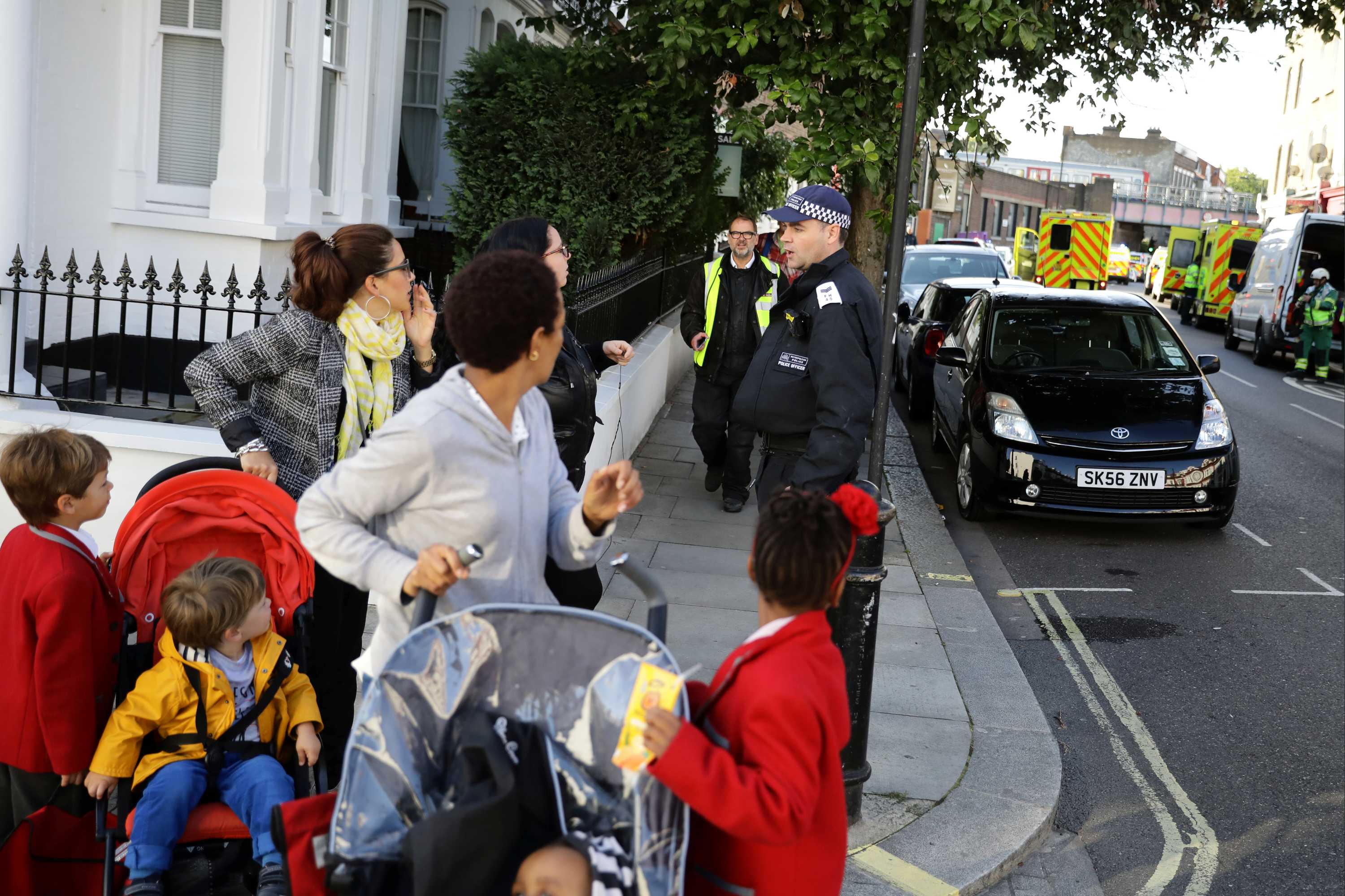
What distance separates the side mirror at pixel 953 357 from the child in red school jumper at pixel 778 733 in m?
7.98

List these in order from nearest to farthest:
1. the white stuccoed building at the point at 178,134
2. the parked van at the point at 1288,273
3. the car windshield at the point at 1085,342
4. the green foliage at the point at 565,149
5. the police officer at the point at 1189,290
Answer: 1. the white stuccoed building at the point at 178,134
2. the car windshield at the point at 1085,342
3. the green foliage at the point at 565,149
4. the parked van at the point at 1288,273
5. the police officer at the point at 1189,290

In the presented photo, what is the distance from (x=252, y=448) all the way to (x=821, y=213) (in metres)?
2.30

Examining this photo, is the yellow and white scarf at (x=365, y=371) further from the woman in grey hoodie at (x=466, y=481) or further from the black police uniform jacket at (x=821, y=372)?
the black police uniform jacket at (x=821, y=372)

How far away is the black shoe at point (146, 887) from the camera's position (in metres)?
3.02

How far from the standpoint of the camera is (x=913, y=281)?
764 inches

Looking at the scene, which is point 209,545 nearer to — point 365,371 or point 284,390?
point 284,390

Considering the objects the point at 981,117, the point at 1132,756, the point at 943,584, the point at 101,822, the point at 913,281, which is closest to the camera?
the point at 101,822

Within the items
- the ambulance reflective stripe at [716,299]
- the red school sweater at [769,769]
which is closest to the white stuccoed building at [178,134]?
the ambulance reflective stripe at [716,299]

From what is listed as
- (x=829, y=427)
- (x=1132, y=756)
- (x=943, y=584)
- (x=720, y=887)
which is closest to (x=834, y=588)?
(x=720, y=887)

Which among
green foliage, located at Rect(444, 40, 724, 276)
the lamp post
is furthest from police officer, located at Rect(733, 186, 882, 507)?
green foliage, located at Rect(444, 40, 724, 276)

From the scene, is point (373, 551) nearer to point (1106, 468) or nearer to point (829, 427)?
point (829, 427)

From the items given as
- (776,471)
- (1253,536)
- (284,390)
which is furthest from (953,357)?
(284,390)

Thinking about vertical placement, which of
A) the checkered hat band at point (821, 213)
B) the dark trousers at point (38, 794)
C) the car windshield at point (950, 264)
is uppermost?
the car windshield at point (950, 264)

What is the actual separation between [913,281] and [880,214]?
906 centimetres
